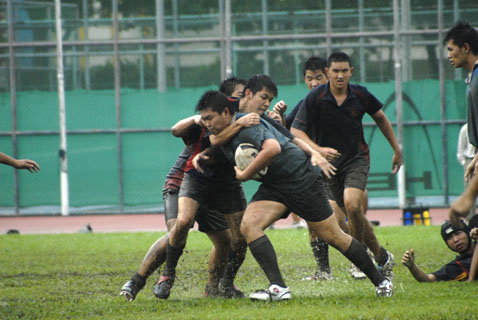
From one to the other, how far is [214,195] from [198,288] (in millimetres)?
1225

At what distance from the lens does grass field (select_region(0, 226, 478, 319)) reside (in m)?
5.45

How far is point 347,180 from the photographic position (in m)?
7.38

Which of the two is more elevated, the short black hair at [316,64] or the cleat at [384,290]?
the short black hair at [316,64]

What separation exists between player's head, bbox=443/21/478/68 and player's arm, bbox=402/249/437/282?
5.76 ft

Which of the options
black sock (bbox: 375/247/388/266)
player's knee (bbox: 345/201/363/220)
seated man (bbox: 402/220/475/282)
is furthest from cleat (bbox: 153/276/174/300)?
seated man (bbox: 402/220/475/282)

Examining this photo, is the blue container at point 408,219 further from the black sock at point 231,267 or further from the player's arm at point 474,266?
the black sock at point 231,267

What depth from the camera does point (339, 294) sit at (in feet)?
20.9

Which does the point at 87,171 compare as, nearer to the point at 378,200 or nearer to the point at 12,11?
the point at 12,11

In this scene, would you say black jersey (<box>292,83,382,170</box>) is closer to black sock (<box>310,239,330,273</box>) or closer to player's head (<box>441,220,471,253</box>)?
black sock (<box>310,239,330,273</box>)

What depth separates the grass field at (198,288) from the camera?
5453 mm

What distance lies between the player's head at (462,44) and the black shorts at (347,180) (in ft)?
5.63

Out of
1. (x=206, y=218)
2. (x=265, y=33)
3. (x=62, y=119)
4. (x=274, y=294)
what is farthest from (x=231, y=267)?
(x=62, y=119)

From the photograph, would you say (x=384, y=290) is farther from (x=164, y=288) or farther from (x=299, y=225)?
(x=299, y=225)

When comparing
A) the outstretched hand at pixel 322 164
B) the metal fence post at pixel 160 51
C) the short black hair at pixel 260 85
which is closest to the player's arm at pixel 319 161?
the outstretched hand at pixel 322 164
